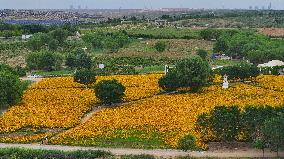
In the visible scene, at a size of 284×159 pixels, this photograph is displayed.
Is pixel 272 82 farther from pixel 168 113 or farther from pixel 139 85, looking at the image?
pixel 168 113

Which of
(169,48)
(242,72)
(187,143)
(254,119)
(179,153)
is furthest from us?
(169,48)

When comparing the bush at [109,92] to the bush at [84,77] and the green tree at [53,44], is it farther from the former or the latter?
the green tree at [53,44]

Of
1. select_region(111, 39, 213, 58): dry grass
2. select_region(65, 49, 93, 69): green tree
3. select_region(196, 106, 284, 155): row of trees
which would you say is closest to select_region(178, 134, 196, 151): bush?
select_region(196, 106, 284, 155): row of trees

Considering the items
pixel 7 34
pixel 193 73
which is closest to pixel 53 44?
pixel 7 34

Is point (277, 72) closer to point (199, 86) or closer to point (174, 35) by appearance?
point (199, 86)

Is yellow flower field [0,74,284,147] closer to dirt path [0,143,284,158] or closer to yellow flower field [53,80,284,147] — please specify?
yellow flower field [53,80,284,147]

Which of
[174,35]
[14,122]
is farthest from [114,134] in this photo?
[174,35]

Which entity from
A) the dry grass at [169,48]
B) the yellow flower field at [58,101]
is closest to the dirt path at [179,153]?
the yellow flower field at [58,101]
